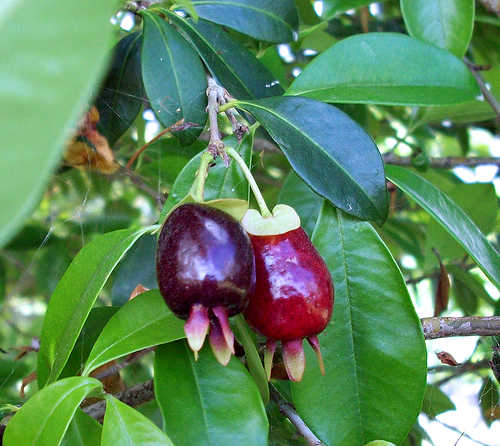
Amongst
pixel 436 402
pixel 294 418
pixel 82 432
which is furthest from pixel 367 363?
pixel 436 402

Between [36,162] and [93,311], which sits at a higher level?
[36,162]

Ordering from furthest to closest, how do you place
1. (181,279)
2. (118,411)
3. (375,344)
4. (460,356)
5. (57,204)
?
(57,204) < (460,356) < (375,344) < (118,411) < (181,279)

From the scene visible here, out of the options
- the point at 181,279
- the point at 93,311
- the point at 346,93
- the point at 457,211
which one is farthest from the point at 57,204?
the point at 181,279

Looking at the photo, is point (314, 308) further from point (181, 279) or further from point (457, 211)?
point (457, 211)

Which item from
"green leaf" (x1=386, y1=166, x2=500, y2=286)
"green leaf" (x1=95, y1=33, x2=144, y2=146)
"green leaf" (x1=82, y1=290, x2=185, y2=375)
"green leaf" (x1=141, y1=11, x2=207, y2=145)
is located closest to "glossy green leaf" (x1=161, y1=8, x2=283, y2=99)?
"green leaf" (x1=141, y1=11, x2=207, y2=145)

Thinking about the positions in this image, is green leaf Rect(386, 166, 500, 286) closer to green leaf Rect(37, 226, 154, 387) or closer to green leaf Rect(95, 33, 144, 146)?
green leaf Rect(37, 226, 154, 387)

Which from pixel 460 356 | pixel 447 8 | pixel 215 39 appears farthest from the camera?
pixel 460 356
